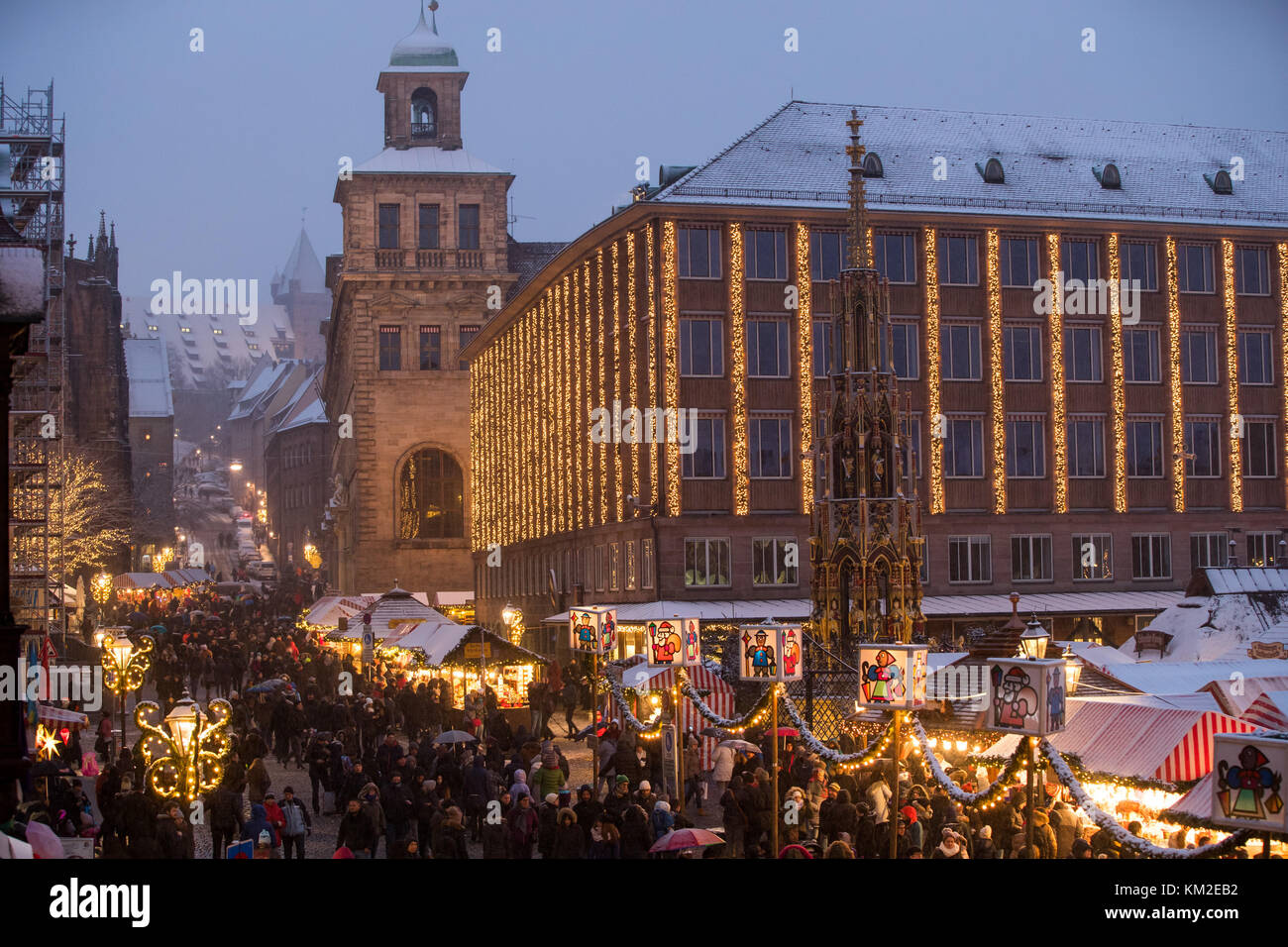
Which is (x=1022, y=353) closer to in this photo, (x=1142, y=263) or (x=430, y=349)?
(x=1142, y=263)

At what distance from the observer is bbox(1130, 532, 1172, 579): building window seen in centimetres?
5516

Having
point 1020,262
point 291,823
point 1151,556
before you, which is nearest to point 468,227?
point 1020,262

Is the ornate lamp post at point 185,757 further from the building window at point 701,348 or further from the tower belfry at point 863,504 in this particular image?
the building window at point 701,348

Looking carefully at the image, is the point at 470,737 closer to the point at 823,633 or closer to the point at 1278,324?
the point at 823,633

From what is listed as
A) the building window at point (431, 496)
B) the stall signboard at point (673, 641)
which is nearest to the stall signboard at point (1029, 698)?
the stall signboard at point (673, 641)

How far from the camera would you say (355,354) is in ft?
269

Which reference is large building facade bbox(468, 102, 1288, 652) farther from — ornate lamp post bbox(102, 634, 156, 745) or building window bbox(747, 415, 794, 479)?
ornate lamp post bbox(102, 634, 156, 745)

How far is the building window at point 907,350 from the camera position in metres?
52.9

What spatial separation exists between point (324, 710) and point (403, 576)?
50.0 meters

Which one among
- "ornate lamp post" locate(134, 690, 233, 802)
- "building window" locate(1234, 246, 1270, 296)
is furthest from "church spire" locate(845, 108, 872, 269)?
"building window" locate(1234, 246, 1270, 296)

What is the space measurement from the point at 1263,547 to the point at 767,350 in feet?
58.1

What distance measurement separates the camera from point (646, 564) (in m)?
51.2

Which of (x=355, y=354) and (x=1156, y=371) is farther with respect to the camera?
(x=355, y=354)
